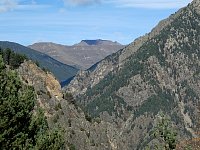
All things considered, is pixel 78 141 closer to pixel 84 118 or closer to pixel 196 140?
pixel 84 118

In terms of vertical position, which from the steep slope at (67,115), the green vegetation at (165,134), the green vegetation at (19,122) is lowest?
the steep slope at (67,115)

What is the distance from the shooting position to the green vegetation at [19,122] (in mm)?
30359

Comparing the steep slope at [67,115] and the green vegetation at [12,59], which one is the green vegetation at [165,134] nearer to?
the steep slope at [67,115]

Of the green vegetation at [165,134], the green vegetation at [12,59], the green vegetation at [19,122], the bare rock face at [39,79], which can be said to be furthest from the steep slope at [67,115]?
the green vegetation at [19,122]

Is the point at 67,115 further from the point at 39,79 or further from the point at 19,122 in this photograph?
the point at 19,122

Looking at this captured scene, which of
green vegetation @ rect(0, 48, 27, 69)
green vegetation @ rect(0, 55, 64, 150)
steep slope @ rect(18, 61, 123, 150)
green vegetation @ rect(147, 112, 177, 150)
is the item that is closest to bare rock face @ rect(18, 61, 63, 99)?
steep slope @ rect(18, 61, 123, 150)

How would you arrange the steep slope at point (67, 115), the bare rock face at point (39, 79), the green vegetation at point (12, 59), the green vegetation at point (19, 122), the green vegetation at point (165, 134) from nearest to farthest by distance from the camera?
the green vegetation at point (19, 122), the green vegetation at point (165, 134), the steep slope at point (67, 115), the green vegetation at point (12, 59), the bare rock face at point (39, 79)

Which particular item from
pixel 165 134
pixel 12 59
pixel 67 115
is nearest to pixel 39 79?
pixel 12 59

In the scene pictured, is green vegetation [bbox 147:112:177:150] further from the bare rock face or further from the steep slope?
the bare rock face

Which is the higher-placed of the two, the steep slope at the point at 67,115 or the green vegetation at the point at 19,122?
the green vegetation at the point at 19,122

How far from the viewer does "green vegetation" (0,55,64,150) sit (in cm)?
3036

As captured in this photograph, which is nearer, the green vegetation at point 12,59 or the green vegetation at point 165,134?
the green vegetation at point 165,134

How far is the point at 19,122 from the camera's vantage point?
3167 centimetres

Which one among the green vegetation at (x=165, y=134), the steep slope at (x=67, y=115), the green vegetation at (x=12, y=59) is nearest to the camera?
the green vegetation at (x=165, y=134)
